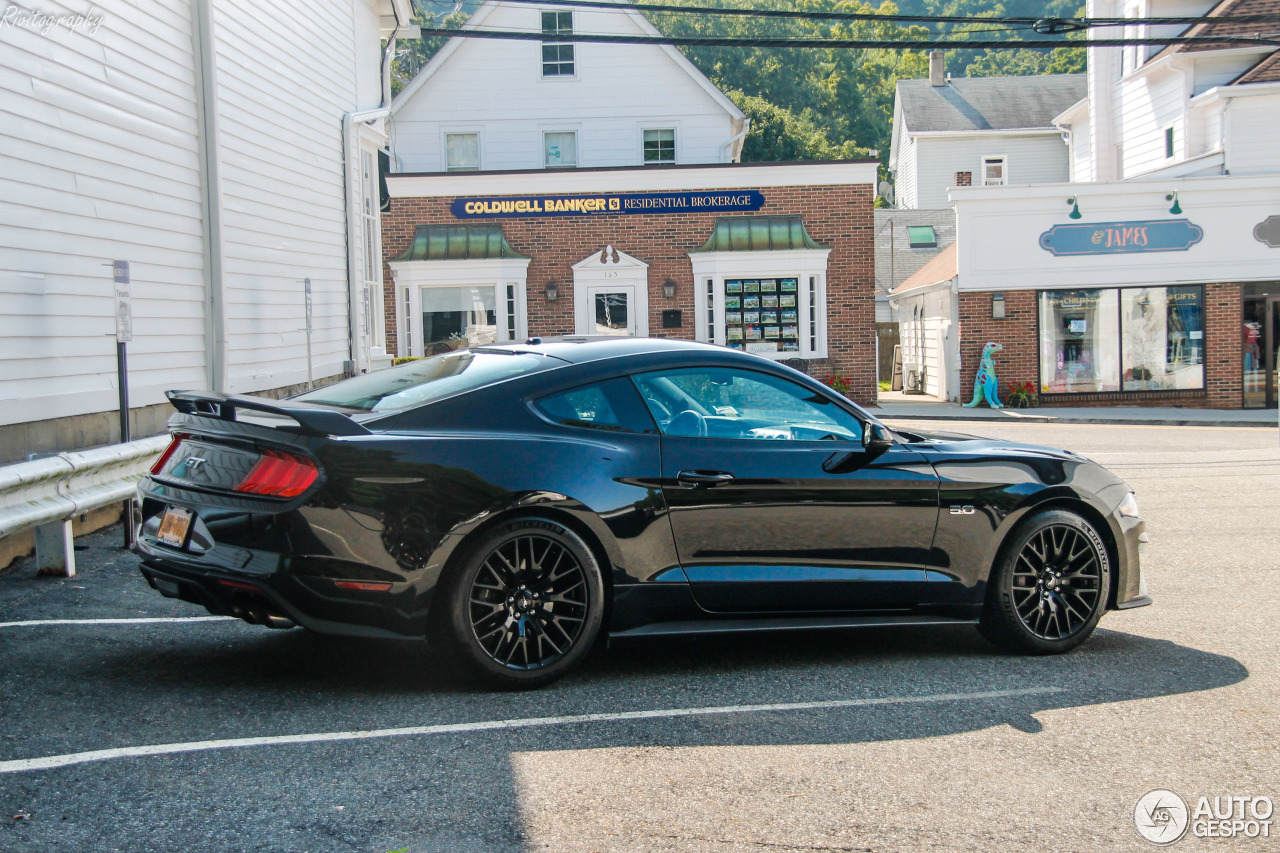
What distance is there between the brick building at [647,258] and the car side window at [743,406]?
2024cm

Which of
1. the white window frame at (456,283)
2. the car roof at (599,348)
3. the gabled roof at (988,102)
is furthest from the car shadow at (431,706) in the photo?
the gabled roof at (988,102)

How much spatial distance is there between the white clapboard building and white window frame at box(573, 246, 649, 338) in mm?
10051

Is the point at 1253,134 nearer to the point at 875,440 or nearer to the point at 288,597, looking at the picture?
the point at 875,440

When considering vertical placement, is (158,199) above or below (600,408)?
above

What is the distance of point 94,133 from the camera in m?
8.62

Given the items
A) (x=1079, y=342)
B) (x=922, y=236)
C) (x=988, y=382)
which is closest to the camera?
(x=988, y=382)

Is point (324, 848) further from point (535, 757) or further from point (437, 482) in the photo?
point (437, 482)

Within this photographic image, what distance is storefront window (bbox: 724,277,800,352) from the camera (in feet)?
85.3

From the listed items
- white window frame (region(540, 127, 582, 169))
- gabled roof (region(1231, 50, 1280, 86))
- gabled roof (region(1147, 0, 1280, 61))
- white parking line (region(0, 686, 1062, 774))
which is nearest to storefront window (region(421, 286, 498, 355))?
white window frame (region(540, 127, 582, 169))

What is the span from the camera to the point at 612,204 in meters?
26.1

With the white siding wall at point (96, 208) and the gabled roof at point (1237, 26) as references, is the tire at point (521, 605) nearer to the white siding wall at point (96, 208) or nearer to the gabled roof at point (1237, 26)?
the white siding wall at point (96, 208)

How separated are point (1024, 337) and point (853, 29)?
158 ft

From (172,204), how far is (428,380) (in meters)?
5.87

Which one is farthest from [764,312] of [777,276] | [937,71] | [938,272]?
[937,71]
